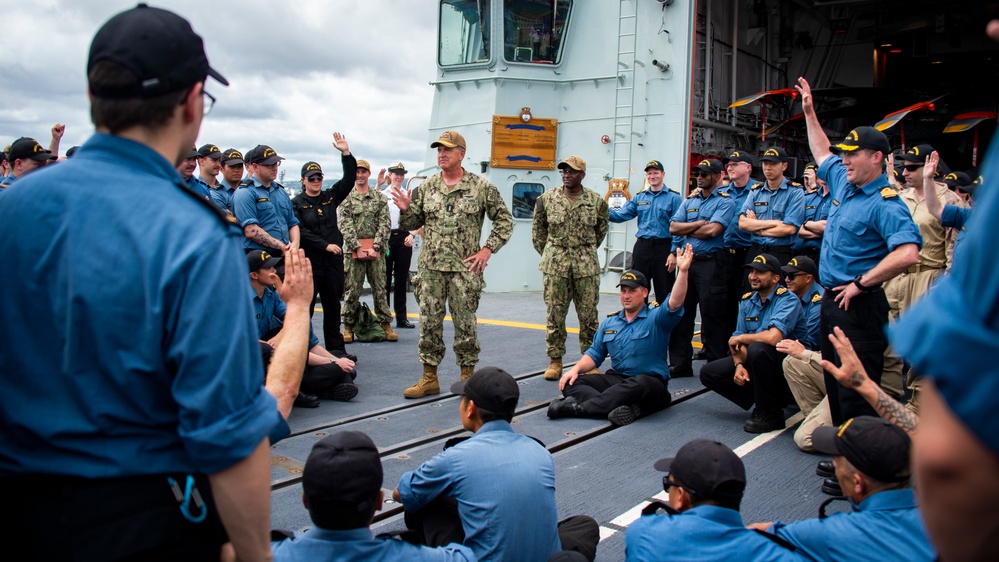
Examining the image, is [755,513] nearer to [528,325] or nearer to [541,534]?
[541,534]

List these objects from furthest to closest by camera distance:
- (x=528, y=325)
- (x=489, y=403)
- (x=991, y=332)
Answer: (x=528, y=325), (x=489, y=403), (x=991, y=332)

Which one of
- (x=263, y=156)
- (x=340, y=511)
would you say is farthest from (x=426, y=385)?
(x=340, y=511)

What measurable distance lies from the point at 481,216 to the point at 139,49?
5111 mm

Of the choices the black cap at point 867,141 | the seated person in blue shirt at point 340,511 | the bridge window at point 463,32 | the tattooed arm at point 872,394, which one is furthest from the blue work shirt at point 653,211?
the seated person in blue shirt at point 340,511

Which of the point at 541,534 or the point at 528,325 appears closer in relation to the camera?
the point at 541,534

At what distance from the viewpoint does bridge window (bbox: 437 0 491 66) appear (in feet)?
39.0

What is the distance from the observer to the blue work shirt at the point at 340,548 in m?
2.04

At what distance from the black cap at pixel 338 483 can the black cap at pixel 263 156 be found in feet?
15.4

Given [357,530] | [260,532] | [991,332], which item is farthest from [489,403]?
[991,332]

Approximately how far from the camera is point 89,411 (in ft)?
3.86

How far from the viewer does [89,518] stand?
1156 mm

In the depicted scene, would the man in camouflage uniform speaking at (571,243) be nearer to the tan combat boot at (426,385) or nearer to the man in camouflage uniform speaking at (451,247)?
the man in camouflage uniform speaking at (451,247)

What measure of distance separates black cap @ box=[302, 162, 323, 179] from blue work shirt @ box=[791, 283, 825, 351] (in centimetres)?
437

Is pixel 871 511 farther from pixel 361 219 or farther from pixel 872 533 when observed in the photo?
pixel 361 219
